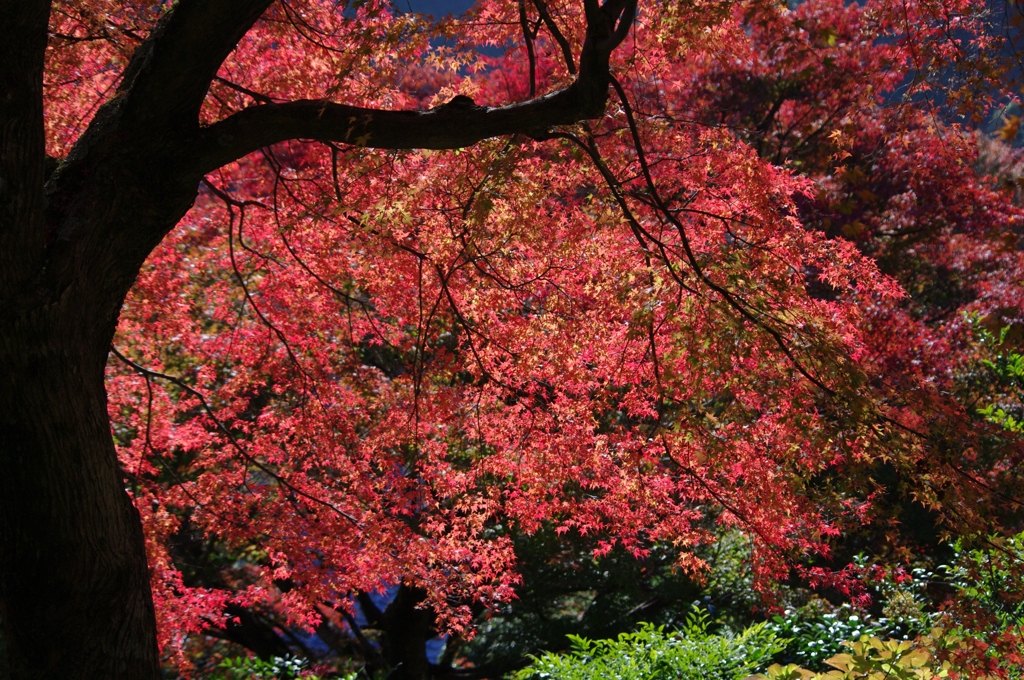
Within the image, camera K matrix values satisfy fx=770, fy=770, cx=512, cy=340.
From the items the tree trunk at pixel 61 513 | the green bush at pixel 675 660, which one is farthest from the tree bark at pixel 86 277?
the green bush at pixel 675 660

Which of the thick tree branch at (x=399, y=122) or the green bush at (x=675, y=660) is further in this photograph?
the green bush at (x=675, y=660)

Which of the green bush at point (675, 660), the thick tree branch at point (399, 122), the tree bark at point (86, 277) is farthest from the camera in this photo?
the green bush at point (675, 660)

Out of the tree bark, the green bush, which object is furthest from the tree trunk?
the green bush

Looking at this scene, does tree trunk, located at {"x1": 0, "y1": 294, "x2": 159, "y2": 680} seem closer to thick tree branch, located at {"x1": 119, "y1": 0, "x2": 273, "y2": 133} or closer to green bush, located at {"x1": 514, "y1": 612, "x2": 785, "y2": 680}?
thick tree branch, located at {"x1": 119, "y1": 0, "x2": 273, "y2": 133}

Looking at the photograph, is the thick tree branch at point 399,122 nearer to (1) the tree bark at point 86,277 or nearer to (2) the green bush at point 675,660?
(1) the tree bark at point 86,277

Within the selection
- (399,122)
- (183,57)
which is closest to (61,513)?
(183,57)

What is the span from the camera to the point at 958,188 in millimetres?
9969

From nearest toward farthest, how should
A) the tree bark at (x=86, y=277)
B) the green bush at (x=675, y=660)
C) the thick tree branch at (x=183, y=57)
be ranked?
the tree bark at (x=86, y=277) → the thick tree branch at (x=183, y=57) → the green bush at (x=675, y=660)

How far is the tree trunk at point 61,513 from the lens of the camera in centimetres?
243

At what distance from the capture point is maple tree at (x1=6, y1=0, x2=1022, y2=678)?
2562 mm

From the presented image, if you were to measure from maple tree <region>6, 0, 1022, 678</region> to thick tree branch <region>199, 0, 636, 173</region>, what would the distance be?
13mm

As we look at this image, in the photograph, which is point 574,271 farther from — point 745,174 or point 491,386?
point 745,174

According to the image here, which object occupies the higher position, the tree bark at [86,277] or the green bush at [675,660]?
the tree bark at [86,277]

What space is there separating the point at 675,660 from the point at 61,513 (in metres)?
3.66
